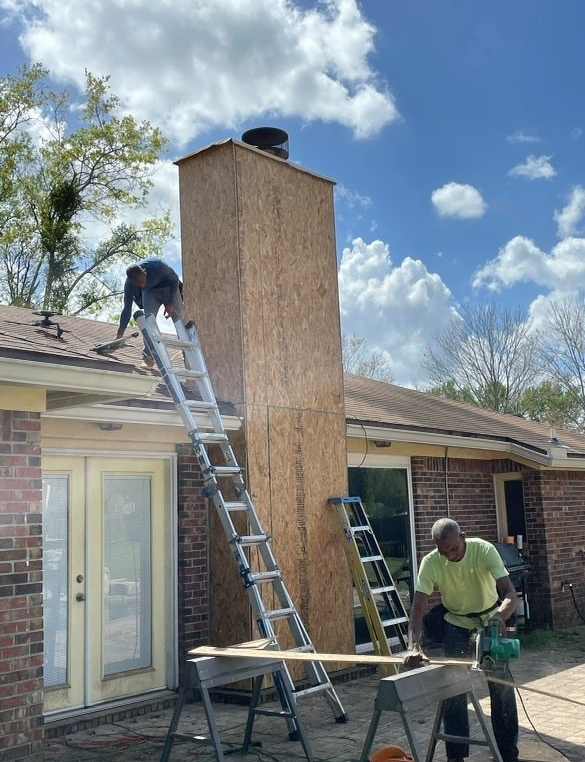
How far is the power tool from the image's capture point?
5113 millimetres

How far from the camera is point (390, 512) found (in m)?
10.8

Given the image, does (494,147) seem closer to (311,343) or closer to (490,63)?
(490,63)

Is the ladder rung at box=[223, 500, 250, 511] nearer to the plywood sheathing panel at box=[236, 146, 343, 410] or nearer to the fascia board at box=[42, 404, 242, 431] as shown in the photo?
the fascia board at box=[42, 404, 242, 431]

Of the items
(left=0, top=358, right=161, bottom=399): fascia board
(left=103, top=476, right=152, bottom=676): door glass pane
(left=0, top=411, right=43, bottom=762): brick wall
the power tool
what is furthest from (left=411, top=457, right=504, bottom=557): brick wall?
(left=0, top=411, right=43, bottom=762): brick wall

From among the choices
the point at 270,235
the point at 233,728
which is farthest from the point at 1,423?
the point at 270,235

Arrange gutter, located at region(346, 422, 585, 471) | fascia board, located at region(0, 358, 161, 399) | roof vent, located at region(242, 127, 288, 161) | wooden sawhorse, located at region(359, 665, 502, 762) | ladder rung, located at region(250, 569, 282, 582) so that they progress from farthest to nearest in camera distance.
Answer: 1. gutter, located at region(346, 422, 585, 471)
2. roof vent, located at region(242, 127, 288, 161)
3. ladder rung, located at region(250, 569, 282, 582)
4. fascia board, located at region(0, 358, 161, 399)
5. wooden sawhorse, located at region(359, 665, 502, 762)

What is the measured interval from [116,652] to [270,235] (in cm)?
447

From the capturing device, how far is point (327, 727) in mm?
7020

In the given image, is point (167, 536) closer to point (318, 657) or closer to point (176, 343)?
point (176, 343)

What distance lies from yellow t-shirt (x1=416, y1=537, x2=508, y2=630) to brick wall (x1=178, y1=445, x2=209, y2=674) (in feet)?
10.1

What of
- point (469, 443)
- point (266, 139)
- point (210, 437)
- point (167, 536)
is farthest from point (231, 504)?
point (469, 443)

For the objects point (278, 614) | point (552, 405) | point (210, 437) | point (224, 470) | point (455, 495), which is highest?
point (552, 405)

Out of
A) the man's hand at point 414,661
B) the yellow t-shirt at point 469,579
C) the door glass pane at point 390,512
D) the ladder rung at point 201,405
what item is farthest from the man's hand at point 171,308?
the man's hand at point 414,661

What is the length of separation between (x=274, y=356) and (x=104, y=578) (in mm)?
2832
